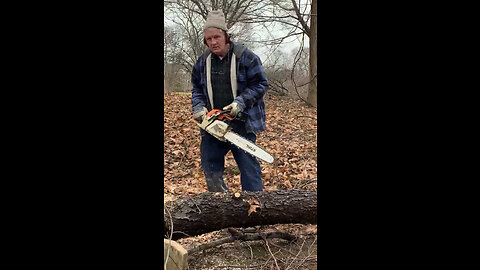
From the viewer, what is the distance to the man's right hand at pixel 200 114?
280 centimetres

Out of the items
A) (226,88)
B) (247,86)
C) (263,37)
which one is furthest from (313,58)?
(226,88)

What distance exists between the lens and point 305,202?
2990 mm

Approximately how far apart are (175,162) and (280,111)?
0.80 m

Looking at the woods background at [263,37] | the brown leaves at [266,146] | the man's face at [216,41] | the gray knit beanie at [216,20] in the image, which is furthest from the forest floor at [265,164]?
the gray knit beanie at [216,20]

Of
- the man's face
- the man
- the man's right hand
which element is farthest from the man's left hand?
the man's face

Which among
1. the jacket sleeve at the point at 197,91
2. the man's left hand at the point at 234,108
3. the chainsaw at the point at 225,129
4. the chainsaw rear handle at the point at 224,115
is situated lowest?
the chainsaw at the point at 225,129

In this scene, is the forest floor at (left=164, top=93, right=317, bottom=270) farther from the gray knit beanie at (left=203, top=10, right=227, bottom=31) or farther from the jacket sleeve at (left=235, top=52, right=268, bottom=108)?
the gray knit beanie at (left=203, top=10, right=227, bottom=31)

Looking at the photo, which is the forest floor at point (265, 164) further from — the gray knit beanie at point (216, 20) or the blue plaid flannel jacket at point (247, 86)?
the gray knit beanie at point (216, 20)

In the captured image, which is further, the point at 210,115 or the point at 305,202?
the point at 305,202

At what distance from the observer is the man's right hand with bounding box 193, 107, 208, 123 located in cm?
280

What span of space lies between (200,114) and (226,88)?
0.25 m

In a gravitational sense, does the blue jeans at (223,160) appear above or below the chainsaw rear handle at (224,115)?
below

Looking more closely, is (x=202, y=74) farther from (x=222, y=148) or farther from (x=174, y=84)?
(x=222, y=148)
